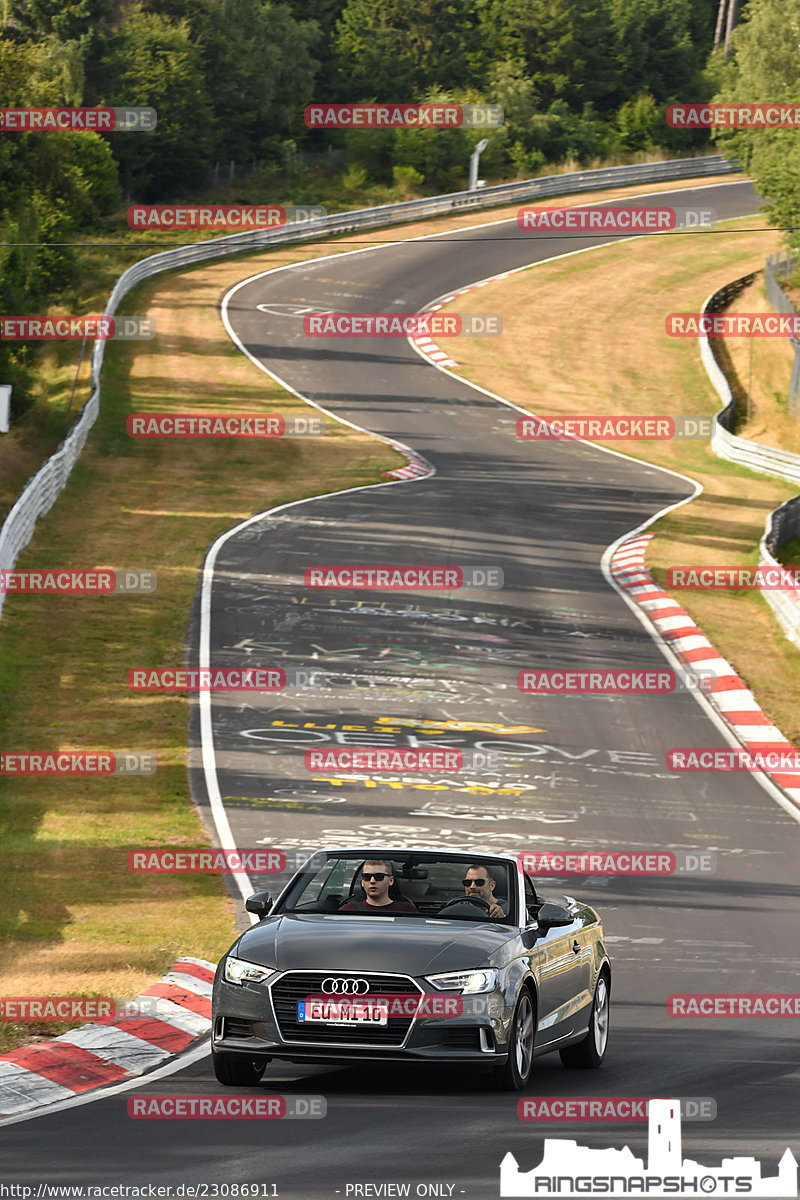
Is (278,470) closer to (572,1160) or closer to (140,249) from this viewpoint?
(140,249)

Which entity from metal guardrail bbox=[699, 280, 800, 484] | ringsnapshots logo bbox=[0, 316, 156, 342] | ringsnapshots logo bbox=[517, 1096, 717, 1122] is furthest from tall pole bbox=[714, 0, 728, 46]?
ringsnapshots logo bbox=[517, 1096, 717, 1122]

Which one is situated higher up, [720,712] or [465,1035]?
[465,1035]

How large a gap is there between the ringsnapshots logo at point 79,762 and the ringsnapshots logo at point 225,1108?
507 inches

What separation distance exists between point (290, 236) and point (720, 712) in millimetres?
52665

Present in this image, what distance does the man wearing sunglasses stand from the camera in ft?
34.4

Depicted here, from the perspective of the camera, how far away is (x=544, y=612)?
31.3m

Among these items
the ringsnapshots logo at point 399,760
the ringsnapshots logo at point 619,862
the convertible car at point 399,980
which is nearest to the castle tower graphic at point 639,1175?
the convertible car at point 399,980

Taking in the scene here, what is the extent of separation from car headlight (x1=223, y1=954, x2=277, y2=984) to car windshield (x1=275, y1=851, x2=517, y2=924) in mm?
836

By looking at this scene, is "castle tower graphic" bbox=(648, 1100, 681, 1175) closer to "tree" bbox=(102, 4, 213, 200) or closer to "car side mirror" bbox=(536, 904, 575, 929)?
"car side mirror" bbox=(536, 904, 575, 929)

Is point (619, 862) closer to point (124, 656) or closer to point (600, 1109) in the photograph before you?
point (600, 1109)

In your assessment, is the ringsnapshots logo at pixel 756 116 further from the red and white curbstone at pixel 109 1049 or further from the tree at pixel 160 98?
the red and white curbstone at pixel 109 1049

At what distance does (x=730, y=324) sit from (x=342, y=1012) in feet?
188

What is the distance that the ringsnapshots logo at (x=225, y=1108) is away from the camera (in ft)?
29.2

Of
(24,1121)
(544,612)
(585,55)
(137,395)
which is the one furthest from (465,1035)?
(585,55)
